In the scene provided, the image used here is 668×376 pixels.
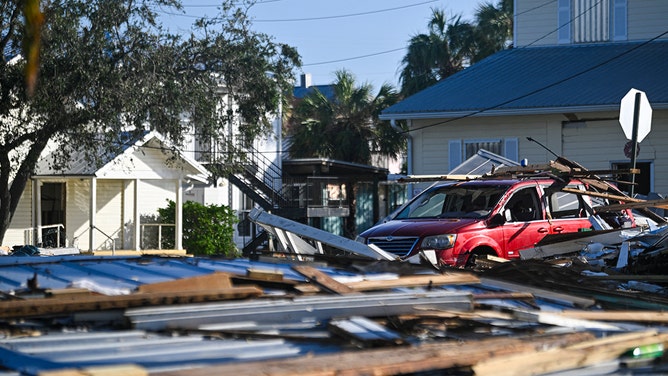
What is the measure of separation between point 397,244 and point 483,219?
50.4 inches

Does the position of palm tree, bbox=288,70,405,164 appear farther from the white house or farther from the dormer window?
the dormer window

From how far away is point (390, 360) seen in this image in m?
3.61

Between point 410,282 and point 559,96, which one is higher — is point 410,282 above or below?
below

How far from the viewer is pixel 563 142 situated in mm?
25766

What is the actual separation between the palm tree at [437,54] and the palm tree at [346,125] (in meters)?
1.51

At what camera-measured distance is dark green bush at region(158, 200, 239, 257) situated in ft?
104

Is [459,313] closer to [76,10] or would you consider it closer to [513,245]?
[513,245]

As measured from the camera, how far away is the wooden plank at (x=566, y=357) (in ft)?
12.2

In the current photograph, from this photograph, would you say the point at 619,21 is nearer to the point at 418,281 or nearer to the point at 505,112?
the point at 505,112

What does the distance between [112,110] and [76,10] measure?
2.32m

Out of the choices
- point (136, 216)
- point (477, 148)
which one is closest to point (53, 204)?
point (136, 216)

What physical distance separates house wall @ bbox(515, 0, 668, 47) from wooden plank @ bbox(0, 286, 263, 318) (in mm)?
25382

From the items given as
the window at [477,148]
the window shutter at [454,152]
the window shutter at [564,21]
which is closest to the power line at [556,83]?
the window shutter at [454,152]

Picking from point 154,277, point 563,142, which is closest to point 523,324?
point 154,277
